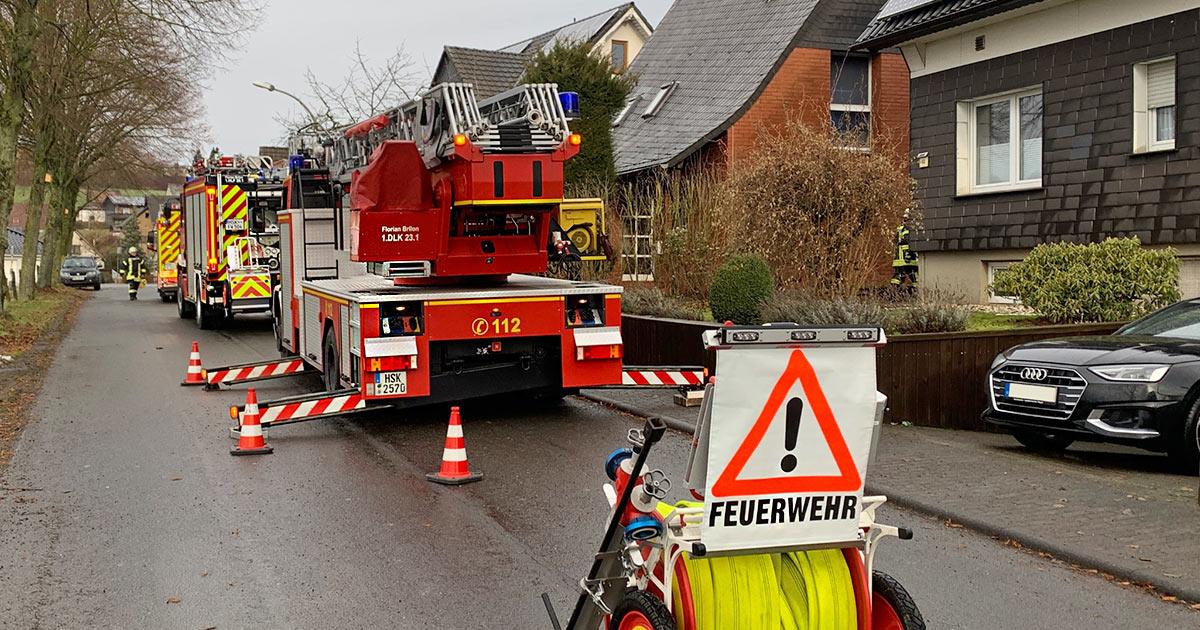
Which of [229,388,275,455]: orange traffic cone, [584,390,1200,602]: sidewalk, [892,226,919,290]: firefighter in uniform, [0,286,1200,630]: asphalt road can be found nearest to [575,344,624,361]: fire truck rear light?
[0,286,1200,630]: asphalt road

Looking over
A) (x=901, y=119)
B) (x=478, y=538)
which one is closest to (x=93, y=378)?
(x=478, y=538)

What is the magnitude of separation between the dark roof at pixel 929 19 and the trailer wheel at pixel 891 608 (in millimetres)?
14580

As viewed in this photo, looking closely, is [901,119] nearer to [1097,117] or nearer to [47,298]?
[1097,117]

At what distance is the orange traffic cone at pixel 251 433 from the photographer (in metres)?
10.9

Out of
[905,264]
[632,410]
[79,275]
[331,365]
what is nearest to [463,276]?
[331,365]

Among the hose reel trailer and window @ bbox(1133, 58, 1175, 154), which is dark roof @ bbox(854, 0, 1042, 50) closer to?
window @ bbox(1133, 58, 1175, 154)

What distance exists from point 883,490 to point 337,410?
5.29 m

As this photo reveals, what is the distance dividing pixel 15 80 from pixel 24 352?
5.73 meters

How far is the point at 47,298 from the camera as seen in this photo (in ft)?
133

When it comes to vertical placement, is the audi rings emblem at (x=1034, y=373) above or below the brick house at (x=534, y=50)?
below

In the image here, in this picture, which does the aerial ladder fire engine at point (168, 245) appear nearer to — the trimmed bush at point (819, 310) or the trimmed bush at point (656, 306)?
the trimmed bush at point (656, 306)

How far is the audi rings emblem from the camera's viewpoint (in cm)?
1016

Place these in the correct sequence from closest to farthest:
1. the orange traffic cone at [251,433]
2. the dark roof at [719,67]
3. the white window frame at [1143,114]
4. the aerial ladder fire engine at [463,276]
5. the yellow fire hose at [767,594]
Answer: the yellow fire hose at [767,594], the orange traffic cone at [251,433], the aerial ladder fire engine at [463,276], the white window frame at [1143,114], the dark roof at [719,67]

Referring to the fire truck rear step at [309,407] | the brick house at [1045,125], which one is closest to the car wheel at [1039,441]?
the brick house at [1045,125]
